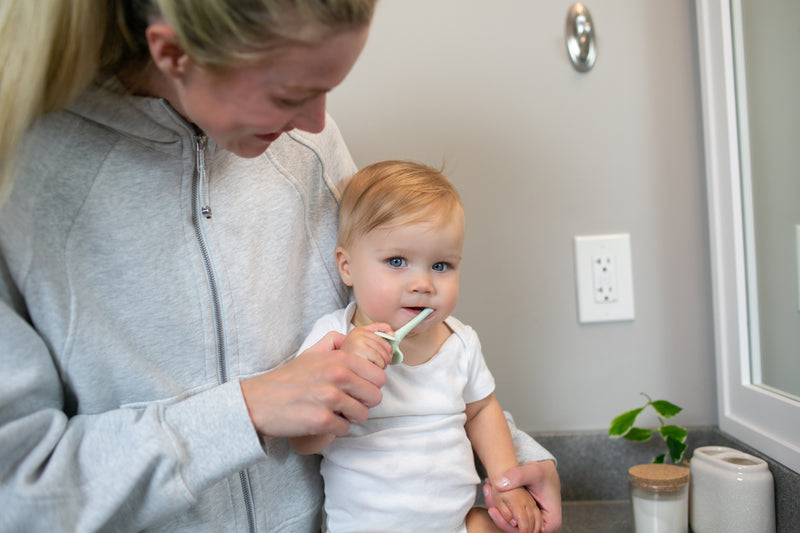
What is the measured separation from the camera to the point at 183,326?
839 millimetres

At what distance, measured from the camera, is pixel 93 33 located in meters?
0.69

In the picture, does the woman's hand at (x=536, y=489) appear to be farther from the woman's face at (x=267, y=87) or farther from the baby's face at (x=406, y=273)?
the woman's face at (x=267, y=87)

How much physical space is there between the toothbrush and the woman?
0.07 m

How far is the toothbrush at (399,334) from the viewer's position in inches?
33.6

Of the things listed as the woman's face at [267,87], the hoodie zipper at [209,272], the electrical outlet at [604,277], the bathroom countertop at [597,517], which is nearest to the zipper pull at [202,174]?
the hoodie zipper at [209,272]

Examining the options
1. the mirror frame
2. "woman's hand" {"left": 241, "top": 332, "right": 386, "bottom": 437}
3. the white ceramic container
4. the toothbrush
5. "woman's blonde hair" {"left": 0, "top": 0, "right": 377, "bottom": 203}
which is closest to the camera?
"woman's blonde hair" {"left": 0, "top": 0, "right": 377, "bottom": 203}

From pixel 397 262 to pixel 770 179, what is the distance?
639mm

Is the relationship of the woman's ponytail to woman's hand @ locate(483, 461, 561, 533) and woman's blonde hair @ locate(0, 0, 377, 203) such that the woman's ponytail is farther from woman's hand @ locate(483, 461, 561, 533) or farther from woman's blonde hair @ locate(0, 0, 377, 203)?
woman's hand @ locate(483, 461, 561, 533)

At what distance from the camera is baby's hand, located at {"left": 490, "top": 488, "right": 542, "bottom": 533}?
0.91 m

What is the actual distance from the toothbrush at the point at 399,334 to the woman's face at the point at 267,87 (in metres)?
0.31

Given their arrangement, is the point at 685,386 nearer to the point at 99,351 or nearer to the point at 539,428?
the point at 539,428

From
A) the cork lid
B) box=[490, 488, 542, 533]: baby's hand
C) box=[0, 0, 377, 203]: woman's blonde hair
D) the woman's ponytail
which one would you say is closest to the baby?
box=[490, 488, 542, 533]: baby's hand

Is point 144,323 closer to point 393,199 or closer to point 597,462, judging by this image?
point 393,199

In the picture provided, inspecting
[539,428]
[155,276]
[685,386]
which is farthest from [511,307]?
[155,276]
